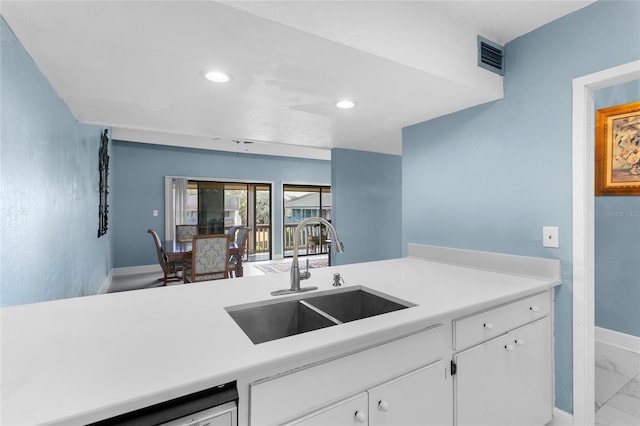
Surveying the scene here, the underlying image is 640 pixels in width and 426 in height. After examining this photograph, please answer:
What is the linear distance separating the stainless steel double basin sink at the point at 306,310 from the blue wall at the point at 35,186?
1.04 m

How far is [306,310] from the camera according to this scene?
4.49 ft

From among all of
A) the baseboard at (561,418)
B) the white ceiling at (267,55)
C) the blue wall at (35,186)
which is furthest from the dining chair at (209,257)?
the baseboard at (561,418)

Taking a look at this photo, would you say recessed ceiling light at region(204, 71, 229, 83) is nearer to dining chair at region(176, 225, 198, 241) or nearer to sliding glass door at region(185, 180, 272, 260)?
dining chair at region(176, 225, 198, 241)

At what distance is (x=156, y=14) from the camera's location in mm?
1103

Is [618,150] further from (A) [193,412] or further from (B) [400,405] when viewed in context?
(A) [193,412]

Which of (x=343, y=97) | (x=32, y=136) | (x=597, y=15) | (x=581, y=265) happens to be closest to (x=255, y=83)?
(x=343, y=97)

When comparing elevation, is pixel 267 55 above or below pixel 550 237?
above

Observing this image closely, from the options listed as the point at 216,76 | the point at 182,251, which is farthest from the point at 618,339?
the point at 182,251

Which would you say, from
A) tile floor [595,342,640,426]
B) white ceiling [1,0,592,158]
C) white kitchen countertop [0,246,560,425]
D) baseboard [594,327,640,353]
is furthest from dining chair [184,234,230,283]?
baseboard [594,327,640,353]

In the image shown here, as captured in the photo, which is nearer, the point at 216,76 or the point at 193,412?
the point at 193,412

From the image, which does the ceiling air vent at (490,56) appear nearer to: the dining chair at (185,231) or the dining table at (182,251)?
the dining table at (182,251)

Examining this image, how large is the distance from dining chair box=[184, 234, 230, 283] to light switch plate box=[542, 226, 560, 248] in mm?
3421

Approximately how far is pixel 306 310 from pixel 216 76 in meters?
1.36

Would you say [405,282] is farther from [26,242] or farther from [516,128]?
[26,242]
